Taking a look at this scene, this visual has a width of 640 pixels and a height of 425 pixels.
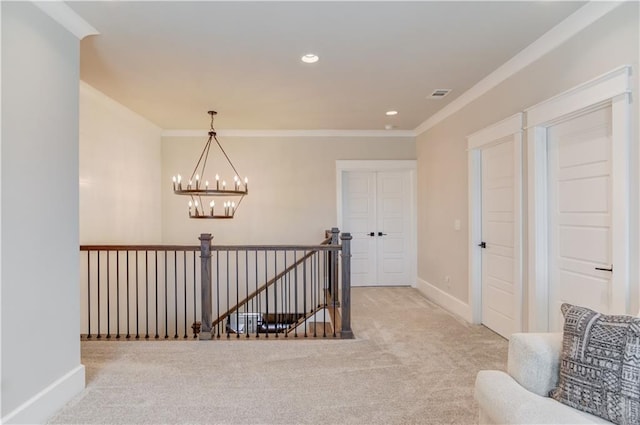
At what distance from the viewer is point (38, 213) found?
7.45 feet

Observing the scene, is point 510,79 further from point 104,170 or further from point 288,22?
point 104,170

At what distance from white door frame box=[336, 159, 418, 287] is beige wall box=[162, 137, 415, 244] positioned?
3.3 inches

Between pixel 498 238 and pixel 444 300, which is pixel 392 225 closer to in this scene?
pixel 444 300

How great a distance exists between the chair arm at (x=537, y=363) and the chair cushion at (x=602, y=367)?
0.14 feet

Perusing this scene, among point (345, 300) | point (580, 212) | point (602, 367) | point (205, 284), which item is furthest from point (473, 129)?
point (205, 284)

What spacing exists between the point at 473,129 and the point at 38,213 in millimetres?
4003

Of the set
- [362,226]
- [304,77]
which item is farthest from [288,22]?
[362,226]

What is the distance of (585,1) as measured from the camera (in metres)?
2.43

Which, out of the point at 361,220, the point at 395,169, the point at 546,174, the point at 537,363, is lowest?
the point at 537,363

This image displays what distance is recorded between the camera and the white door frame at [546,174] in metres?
2.29

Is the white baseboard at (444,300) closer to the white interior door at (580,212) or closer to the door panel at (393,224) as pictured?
the door panel at (393,224)

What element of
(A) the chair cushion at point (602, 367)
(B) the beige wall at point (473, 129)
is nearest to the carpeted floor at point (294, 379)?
(A) the chair cushion at point (602, 367)

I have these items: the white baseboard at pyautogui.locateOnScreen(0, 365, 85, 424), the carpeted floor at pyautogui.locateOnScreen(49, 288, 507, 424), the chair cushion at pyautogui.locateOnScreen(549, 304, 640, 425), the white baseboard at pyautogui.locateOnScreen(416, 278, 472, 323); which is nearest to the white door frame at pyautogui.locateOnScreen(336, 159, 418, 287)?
the white baseboard at pyautogui.locateOnScreen(416, 278, 472, 323)

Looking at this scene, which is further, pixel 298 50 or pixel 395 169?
pixel 395 169
